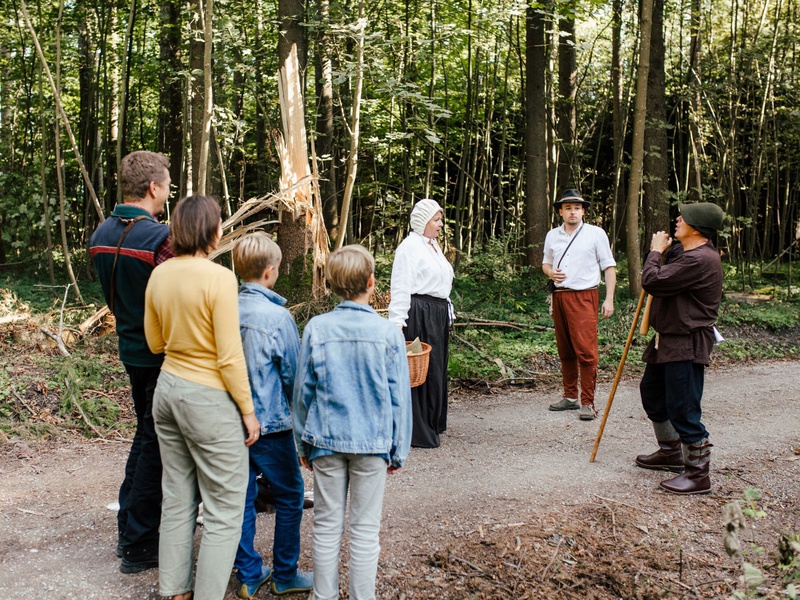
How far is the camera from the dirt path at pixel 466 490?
3.60 m

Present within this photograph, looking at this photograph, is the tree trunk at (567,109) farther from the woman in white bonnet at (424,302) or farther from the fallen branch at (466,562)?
the fallen branch at (466,562)

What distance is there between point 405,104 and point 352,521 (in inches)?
380

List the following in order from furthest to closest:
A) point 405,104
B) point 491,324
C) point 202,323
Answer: point 405,104
point 491,324
point 202,323

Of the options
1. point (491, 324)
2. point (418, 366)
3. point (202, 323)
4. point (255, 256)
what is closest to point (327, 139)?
point (491, 324)

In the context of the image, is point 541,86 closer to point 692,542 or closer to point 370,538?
point 692,542

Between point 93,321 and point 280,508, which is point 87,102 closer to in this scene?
point 93,321

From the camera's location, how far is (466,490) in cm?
476

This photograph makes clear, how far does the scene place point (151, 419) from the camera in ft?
11.4

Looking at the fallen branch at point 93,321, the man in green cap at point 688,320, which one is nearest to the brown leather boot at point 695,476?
the man in green cap at point 688,320

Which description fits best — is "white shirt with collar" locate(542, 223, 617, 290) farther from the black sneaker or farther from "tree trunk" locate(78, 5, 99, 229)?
"tree trunk" locate(78, 5, 99, 229)

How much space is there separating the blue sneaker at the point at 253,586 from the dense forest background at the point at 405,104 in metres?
5.57

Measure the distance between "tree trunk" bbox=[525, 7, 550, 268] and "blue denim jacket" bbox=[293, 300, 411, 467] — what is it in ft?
31.8

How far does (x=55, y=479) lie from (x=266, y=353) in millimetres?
2743

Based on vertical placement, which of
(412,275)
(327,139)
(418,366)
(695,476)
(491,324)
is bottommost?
(695,476)
